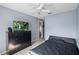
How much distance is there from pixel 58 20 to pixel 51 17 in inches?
6.5

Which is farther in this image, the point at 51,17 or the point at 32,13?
the point at 51,17

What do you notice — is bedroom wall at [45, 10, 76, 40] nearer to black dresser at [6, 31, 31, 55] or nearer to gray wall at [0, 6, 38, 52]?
gray wall at [0, 6, 38, 52]

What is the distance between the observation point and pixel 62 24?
1566 mm

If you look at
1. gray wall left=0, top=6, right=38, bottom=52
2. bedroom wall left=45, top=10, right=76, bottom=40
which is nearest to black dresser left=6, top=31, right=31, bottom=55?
gray wall left=0, top=6, right=38, bottom=52

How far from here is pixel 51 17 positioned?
1.54 m

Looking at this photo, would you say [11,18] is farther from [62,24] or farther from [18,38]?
[62,24]

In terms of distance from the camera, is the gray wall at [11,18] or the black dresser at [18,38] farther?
the black dresser at [18,38]

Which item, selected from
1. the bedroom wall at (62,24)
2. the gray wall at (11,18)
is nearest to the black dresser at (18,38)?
the gray wall at (11,18)

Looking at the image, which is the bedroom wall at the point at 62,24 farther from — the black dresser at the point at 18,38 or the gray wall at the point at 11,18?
the black dresser at the point at 18,38

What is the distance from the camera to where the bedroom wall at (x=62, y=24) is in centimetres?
146
